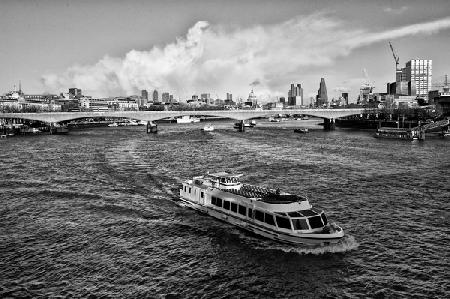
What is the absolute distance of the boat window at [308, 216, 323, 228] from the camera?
36.0 metres

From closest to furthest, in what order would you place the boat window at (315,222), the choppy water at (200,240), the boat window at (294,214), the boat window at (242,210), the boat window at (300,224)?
the choppy water at (200,240) → the boat window at (300,224) → the boat window at (315,222) → the boat window at (294,214) → the boat window at (242,210)

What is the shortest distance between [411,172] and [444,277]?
43016 mm

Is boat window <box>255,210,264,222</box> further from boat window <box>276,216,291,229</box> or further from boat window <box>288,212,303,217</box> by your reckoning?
boat window <box>288,212,303,217</box>

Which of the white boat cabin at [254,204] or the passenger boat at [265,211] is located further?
the white boat cabin at [254,204]

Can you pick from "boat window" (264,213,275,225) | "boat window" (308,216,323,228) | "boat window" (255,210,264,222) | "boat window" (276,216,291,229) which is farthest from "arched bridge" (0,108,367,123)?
"boat window" (308,216,323,228)

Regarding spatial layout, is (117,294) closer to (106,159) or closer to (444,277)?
(444,277)

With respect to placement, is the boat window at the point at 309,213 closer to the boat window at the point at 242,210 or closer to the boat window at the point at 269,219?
the boat window at the point at 269,219

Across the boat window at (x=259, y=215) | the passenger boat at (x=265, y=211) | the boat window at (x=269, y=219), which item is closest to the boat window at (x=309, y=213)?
the passenger boat at (x=265, y=211)

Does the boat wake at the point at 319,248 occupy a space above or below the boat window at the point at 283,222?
below

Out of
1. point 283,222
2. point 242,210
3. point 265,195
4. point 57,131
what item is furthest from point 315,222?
point 57,131

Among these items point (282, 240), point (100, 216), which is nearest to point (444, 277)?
point (282, 240)

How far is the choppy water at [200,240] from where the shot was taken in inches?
1182

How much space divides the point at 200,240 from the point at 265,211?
653 centimetres

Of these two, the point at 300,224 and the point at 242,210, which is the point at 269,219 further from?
the point at 242,210
